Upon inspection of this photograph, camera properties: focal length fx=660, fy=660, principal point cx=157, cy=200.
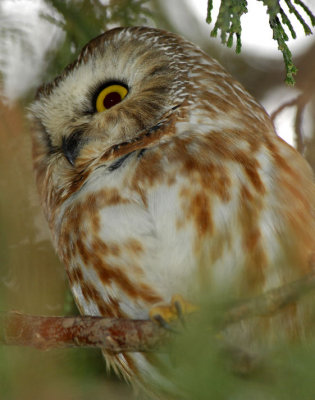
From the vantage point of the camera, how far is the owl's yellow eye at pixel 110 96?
261 centimetres

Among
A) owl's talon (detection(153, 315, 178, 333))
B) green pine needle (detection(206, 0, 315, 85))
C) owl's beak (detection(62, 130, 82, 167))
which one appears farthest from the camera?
owl's beak (detection(62, 130, 82, 167))

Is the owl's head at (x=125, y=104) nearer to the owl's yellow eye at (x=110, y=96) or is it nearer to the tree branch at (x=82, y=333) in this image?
the owl's yellow eye at (x=110, y=96)

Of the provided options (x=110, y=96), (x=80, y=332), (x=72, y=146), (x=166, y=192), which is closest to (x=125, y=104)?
(x=110, y=96)

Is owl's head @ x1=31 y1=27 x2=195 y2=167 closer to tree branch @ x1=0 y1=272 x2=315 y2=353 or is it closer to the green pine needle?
the green pine needle

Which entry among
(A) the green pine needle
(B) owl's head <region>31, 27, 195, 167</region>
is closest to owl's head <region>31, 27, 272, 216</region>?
(B) owl's head <region>31, 27, 195, 167</region>

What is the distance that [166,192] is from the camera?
213 centimetres

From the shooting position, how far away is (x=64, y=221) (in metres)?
2.38

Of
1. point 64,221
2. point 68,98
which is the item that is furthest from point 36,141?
point 64,221

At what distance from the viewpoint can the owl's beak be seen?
8.46 ft

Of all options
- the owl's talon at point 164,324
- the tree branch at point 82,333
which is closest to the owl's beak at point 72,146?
the tree branch at point 82,333

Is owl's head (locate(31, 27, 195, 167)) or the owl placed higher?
owl's head (locate(31, 27, 195, 167))

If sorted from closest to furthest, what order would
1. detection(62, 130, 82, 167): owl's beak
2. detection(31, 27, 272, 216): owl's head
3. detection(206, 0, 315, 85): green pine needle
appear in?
detection(206, 0, 315, 85): green pine needle < detection(31, 27, 272, 216): owl's head < detection(62, 130, 82, 167): owl's beak

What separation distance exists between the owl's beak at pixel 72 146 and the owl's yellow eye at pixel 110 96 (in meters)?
0.14

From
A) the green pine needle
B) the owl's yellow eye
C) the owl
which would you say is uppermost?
the green pine needle
